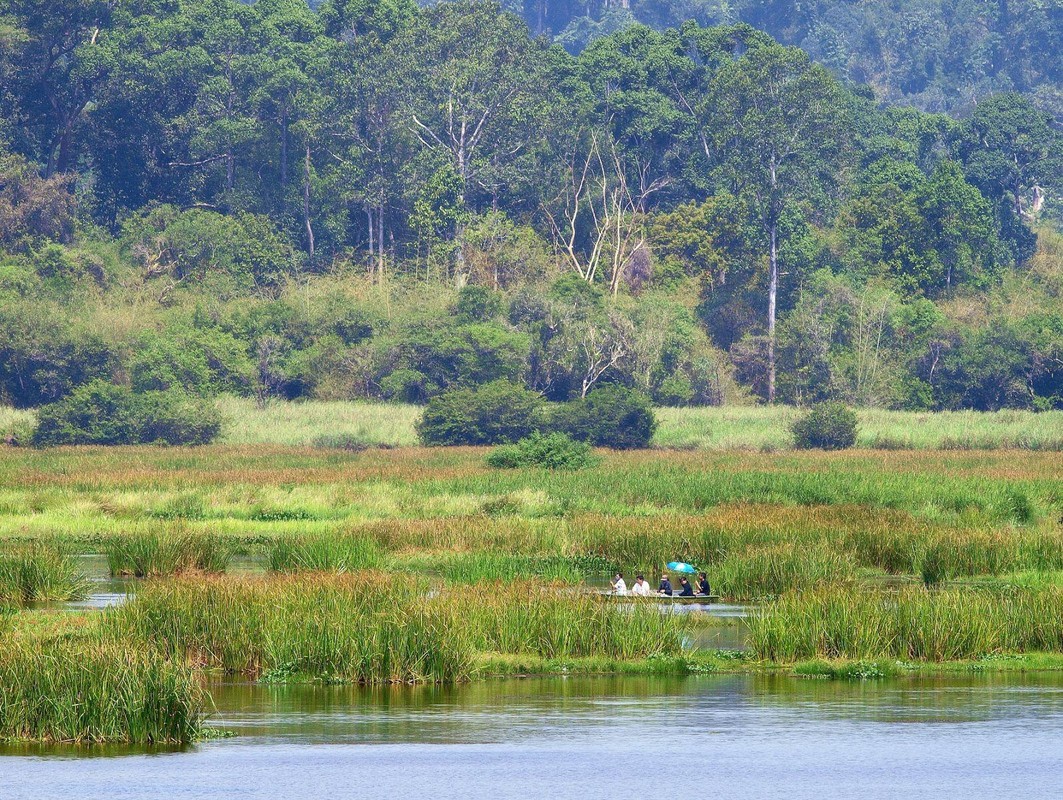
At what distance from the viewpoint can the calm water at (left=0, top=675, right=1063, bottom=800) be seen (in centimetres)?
1983

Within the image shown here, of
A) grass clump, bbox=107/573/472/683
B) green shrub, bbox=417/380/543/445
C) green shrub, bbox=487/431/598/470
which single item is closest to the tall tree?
green shrub, bbox=417/380/543/445

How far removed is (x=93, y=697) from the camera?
67.5 ft

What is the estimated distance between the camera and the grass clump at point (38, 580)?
102ft

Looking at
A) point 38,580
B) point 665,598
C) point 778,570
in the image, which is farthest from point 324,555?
Result: point 778,570

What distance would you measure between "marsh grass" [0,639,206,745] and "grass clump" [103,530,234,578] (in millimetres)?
12858

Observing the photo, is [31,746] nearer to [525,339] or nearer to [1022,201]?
[525,339]

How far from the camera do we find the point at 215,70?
10256cm

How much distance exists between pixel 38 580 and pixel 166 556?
3521 mm

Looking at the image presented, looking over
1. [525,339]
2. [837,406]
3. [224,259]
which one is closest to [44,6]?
[224,259]

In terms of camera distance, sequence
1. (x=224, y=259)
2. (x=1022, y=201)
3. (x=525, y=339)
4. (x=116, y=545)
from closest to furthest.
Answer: (x=116, y=545) → (x=525, y=339) → (x=224, y=259) → (x=1022, y=201)

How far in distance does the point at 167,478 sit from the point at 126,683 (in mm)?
33849

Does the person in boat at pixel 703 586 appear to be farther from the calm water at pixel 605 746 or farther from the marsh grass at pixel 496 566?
the calm water at pixel 605 746

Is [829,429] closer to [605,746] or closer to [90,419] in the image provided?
[90,419]

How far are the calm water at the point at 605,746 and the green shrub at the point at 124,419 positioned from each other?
170 feet
